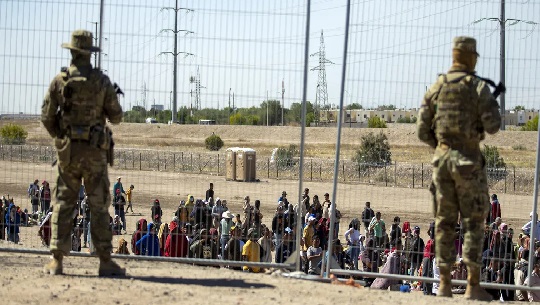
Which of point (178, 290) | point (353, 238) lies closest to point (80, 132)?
point (178, 290)

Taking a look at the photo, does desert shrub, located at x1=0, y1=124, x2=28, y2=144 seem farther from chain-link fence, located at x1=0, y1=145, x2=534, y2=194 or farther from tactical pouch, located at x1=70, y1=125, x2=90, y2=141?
tactical pouch, located at x1=70, y1=125, x2=90, y2=141

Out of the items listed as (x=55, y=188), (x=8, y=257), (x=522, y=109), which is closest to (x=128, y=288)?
(x=55, y=188)

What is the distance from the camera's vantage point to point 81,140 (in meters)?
9.09

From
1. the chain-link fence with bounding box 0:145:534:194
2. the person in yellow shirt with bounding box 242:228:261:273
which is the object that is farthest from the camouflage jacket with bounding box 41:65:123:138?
the person in yellow shirt with bounding box 242:228:261:273

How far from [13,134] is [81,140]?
20.0 ft

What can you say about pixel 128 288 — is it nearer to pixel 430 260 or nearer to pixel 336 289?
pixel 336 289

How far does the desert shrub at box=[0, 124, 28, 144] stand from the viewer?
43.8 ft

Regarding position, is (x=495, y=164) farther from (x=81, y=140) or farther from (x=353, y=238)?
(x=81, y=140)

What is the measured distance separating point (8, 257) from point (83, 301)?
10.4 feet

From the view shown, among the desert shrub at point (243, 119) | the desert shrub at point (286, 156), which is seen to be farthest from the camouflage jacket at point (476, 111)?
the desert shrub at point (286, 156)

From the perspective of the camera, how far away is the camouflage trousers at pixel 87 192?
9.06 metres

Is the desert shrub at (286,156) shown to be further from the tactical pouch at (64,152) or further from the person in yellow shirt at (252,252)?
the tactical pouch at (64,152)

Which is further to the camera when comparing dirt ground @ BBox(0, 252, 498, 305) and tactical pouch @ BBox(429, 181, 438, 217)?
tactical pouch @ BBox(429, 181, 438, 217)

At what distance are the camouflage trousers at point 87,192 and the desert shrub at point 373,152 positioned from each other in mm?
16926
